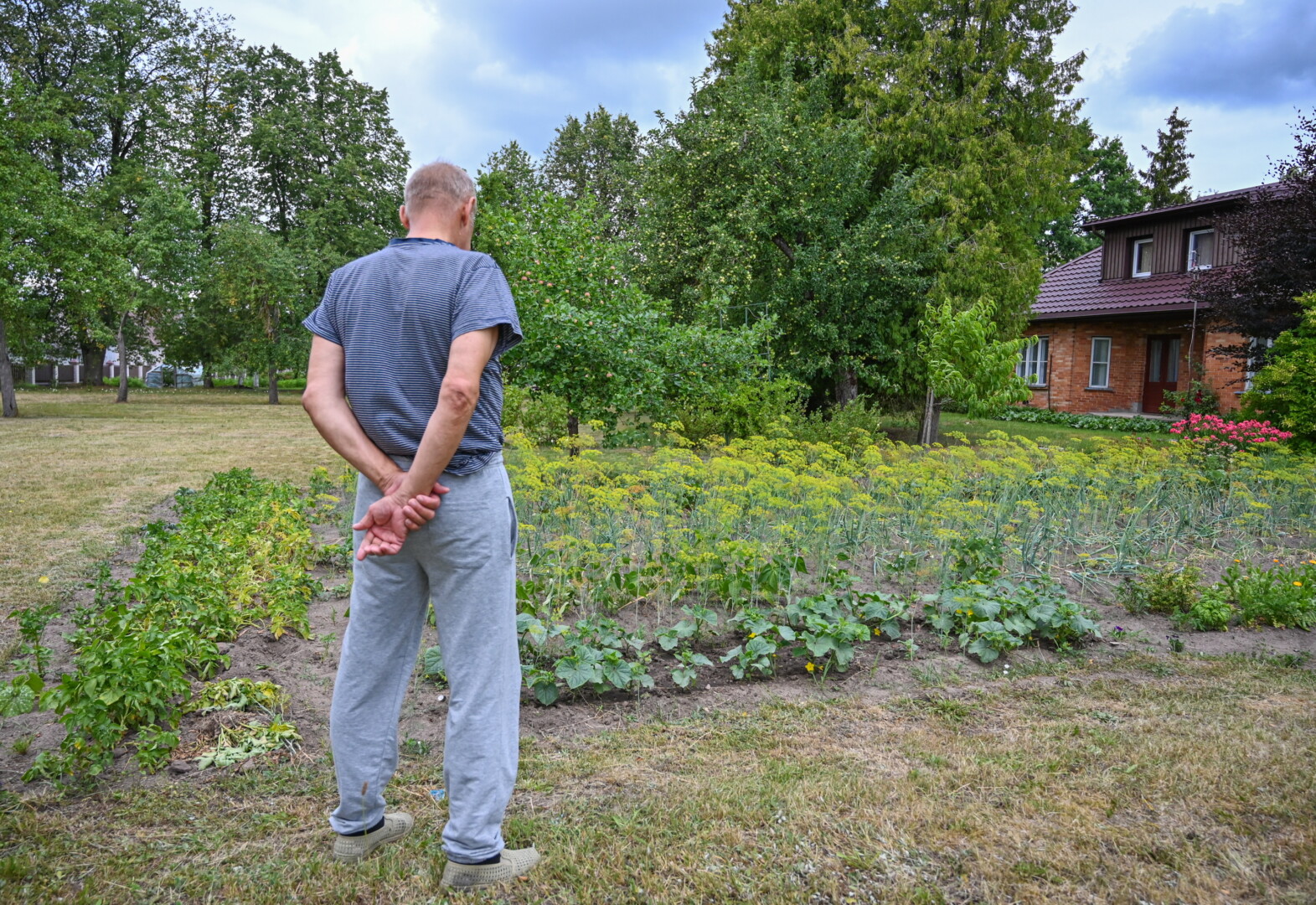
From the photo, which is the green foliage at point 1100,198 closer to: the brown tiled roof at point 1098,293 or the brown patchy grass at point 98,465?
the brown tiled roof at point 1098,293

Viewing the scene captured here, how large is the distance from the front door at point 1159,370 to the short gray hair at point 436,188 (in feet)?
76.1

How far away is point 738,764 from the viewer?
2904mm

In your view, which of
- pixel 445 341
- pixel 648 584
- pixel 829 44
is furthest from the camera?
pixel 829 44

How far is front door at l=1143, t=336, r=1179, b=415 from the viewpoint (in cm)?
2111

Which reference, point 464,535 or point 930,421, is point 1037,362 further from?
point 464,535

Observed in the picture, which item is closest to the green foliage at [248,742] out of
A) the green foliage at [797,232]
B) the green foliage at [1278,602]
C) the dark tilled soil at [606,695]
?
the dark tilled soil at [606,695]

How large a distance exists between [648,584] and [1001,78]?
48.2 ft

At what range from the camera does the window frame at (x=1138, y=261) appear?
21266 millimetres

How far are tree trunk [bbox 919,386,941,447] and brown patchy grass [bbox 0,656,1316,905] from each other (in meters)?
9.72

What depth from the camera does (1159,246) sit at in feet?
68.4

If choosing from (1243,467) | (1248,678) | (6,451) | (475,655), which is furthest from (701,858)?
(6,451)

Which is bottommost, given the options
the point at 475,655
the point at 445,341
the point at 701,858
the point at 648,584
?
the point at 701,858

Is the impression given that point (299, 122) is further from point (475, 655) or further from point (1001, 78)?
point (475, 655)

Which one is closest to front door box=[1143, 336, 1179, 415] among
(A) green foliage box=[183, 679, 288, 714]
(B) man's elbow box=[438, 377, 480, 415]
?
(A) green foliage box=[183, 679, 288, 714]
